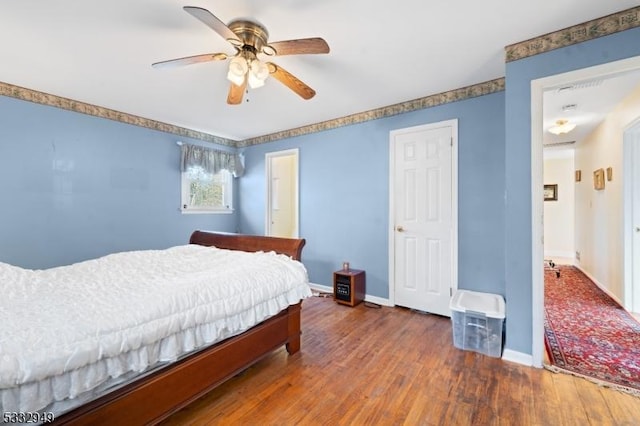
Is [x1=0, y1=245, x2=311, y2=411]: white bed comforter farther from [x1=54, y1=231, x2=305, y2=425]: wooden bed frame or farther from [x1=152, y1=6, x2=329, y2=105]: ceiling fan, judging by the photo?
[x1=152, y1=6, x2=329, y2=105]: ceiling fan

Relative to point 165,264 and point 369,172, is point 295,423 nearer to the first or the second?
point 165,264

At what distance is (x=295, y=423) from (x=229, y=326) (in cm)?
65

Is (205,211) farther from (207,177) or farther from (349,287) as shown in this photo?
(349,287)

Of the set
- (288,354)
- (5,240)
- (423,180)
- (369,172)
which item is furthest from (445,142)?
(5,240)

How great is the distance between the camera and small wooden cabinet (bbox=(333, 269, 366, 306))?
3.43m

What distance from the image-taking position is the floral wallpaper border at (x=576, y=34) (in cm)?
184

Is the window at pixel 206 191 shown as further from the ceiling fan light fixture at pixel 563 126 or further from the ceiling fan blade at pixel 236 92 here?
the ceiling fan light fixture at pixel 563 126

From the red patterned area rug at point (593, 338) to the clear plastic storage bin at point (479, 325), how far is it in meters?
0.36

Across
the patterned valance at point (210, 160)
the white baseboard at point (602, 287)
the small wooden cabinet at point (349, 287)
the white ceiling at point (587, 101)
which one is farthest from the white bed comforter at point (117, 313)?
the white baseboard at point (602, 287)

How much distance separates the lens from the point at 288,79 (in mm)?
2164

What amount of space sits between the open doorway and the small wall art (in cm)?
9

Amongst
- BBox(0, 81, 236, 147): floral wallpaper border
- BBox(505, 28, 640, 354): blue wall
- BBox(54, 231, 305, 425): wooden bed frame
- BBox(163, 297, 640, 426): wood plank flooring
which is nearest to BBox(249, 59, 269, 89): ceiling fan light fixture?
BBox(54, 231, 305, 425): wooden bed frame

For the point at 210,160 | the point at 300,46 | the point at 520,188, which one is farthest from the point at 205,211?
the point at 520,188

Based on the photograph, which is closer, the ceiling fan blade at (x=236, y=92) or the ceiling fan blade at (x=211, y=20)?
the ceiling fan blade at (x=211, y=20)
